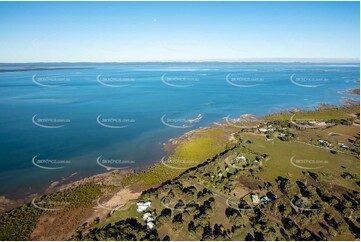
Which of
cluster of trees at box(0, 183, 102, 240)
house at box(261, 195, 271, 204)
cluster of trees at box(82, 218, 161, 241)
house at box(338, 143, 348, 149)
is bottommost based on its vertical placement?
cluster of trees at box(0, 183, 102, 240)

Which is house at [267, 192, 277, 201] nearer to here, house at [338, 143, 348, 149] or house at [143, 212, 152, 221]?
house at [143, 212, 152, 221]

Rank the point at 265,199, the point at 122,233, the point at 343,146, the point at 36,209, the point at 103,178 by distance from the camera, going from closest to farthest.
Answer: the point at 122,233 < the point at 36,209 < the point at 265,199 < the point at 103,178 < the point at 343,146

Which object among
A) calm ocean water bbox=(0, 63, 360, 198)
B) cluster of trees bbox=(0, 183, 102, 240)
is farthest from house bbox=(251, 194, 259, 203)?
cluster of trees bbox=(0, 183, 102, 240)

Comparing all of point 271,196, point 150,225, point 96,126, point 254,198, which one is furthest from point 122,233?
point 96,126

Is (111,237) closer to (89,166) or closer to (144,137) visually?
(89,166)

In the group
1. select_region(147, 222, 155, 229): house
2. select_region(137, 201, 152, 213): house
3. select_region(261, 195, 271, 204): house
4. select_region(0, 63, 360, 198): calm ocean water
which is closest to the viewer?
select_region(147, 222, 155, 229): house

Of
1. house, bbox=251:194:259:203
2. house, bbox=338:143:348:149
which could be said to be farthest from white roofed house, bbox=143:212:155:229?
house, bbox=338:143:348:149

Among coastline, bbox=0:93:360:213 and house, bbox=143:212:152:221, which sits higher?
house, bbox=143:212:152:221

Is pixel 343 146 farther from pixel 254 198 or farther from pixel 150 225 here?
pixel 150 225

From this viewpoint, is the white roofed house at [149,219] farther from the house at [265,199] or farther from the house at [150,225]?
the house at [265,199]

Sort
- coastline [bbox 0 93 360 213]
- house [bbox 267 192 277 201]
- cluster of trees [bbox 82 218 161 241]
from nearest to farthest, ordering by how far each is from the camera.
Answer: cluster of trees [bbox 82 218 161 241] < house [bbox 267 192 277 201] < coastline [bbox 0 93 360 213]

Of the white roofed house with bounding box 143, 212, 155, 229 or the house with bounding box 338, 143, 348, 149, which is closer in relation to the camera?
the white roofed house with bounding box 143, 212, 155, 229
